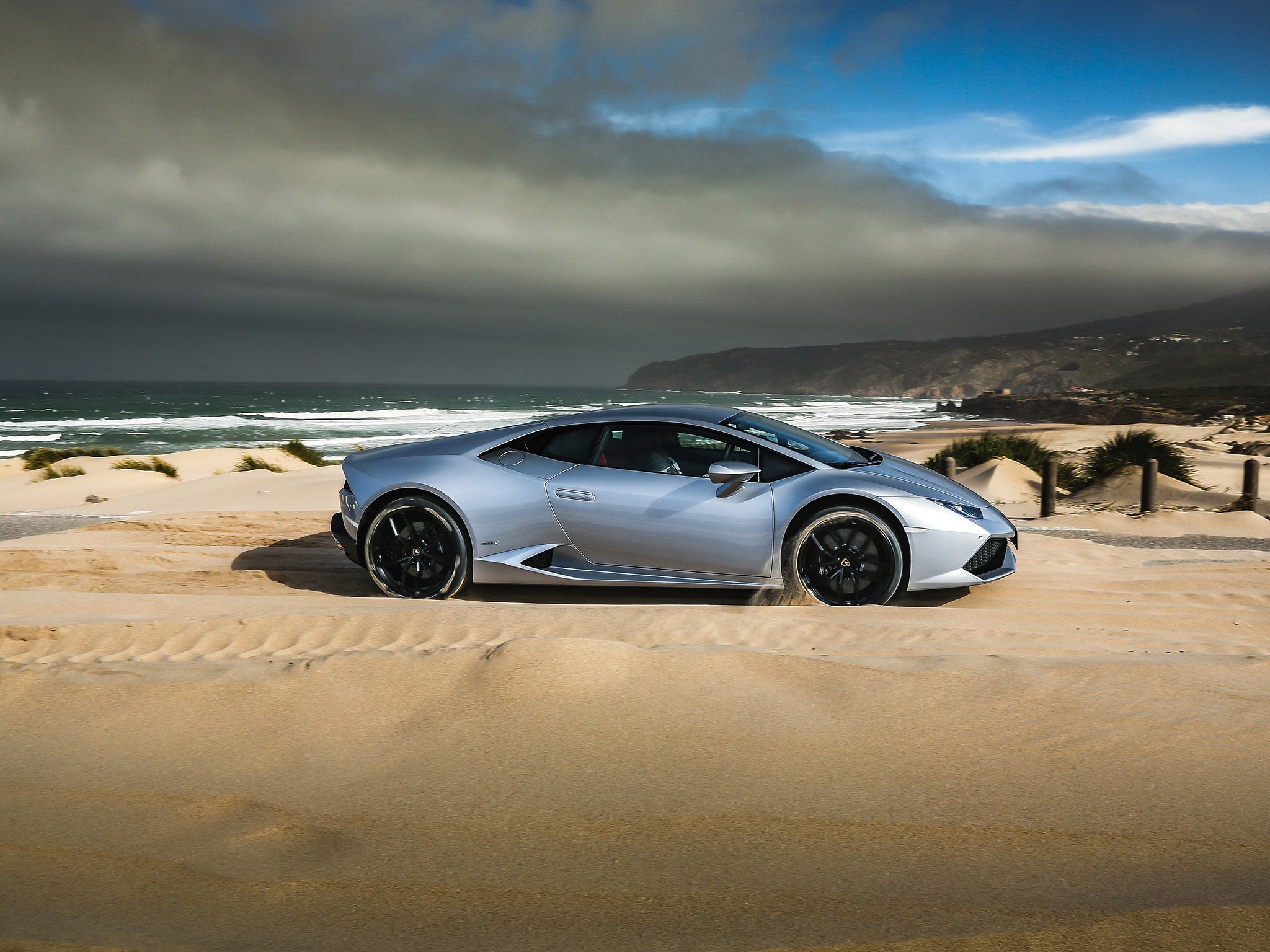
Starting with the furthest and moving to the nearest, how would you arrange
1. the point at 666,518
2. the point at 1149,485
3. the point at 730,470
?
the point at 1149,485 < the point at 666,518 < the point at 730,470

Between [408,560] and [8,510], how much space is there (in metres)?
A: 10.3

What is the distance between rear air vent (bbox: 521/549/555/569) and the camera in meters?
6.00

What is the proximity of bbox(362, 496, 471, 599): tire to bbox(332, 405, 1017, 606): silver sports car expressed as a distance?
0.03 ft

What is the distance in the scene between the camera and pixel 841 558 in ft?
19.1

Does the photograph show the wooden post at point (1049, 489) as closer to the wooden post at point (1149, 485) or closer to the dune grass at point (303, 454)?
the wooden post at point (1149, 485)

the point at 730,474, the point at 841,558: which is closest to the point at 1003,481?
the point at 841,558

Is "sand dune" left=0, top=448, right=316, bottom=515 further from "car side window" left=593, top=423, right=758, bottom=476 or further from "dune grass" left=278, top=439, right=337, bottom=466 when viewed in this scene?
"car side window" left=593, top=423, right=758, bottom=476

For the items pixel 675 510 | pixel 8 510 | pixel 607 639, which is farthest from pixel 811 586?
pixel 8 510

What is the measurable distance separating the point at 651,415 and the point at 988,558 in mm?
2561

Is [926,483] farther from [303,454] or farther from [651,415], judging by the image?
[303,454]

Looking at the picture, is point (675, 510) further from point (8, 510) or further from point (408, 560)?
point (8, 510)

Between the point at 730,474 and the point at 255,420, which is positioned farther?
the point at 255,420

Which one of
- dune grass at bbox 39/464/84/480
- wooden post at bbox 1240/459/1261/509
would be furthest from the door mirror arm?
dune grass at bbox 39/464/84/480

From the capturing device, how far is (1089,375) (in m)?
160
